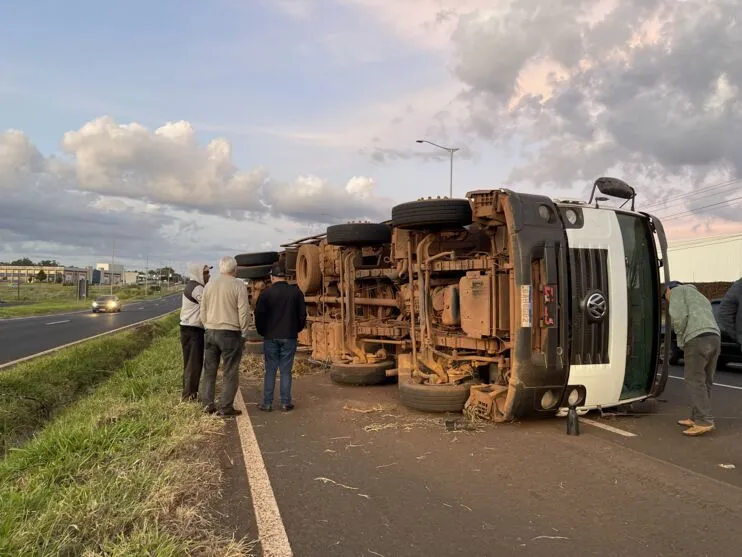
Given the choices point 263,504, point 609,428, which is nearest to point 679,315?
point 609,428

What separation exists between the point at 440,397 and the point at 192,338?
3.21m

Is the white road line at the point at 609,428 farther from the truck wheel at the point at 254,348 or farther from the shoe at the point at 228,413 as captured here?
the truck wheel at the point at 254,348

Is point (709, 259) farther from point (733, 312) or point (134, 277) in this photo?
point (134, 277)

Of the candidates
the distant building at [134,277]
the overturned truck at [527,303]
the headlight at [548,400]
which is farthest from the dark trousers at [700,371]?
the distant building at [134,277]

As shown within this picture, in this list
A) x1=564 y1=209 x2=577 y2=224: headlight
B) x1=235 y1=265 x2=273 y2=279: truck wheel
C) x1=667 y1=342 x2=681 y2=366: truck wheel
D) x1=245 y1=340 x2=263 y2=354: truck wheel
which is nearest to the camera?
x1=564 y1=209 x2=577 y2=224: headlight

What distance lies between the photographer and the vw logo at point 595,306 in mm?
5969

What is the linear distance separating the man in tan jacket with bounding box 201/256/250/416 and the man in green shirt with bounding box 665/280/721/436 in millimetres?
4797

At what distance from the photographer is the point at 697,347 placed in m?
6.04

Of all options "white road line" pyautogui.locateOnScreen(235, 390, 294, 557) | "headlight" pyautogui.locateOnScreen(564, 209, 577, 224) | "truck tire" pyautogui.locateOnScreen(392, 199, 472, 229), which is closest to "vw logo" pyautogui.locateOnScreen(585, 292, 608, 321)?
"headlight" pyautogui.locateOnScreen(564, 209, 577, 224)

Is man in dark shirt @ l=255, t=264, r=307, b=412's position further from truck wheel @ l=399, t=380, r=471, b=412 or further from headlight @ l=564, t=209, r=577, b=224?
headlight @ l=564, t=209, r=577, b=224

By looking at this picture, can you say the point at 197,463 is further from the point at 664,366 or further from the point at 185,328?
the point at 664,366

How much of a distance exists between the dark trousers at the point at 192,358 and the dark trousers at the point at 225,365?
0.42 metres

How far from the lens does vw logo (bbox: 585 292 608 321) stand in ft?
19.6

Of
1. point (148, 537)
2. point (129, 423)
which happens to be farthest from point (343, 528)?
point (129, 423)
